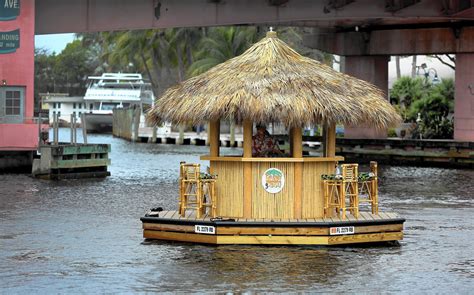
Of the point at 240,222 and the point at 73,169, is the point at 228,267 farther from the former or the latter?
the point at 73,169

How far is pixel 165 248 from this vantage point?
2175 centimetres

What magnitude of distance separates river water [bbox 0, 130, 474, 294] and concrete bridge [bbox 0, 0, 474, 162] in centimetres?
1064

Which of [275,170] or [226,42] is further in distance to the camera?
[226,42]

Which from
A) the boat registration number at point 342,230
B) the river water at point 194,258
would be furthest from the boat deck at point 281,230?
the river water at point 194,258

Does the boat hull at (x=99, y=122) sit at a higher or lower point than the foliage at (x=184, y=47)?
lower

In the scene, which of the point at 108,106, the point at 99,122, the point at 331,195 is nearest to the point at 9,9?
the point at 331,195

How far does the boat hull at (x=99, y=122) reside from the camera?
11075 cm

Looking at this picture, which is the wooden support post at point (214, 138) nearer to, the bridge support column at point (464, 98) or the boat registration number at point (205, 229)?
the boat registration number at point (205, 229)

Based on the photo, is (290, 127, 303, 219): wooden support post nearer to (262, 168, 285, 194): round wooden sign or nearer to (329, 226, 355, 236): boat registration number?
(262, 168, 285, 194): round wooden sign

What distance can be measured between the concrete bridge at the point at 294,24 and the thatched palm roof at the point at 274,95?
14.4m

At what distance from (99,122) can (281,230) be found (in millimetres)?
91290

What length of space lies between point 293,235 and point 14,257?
16.1 ft

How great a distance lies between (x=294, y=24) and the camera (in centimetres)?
5559

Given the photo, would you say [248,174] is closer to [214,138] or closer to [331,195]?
[214,138]
